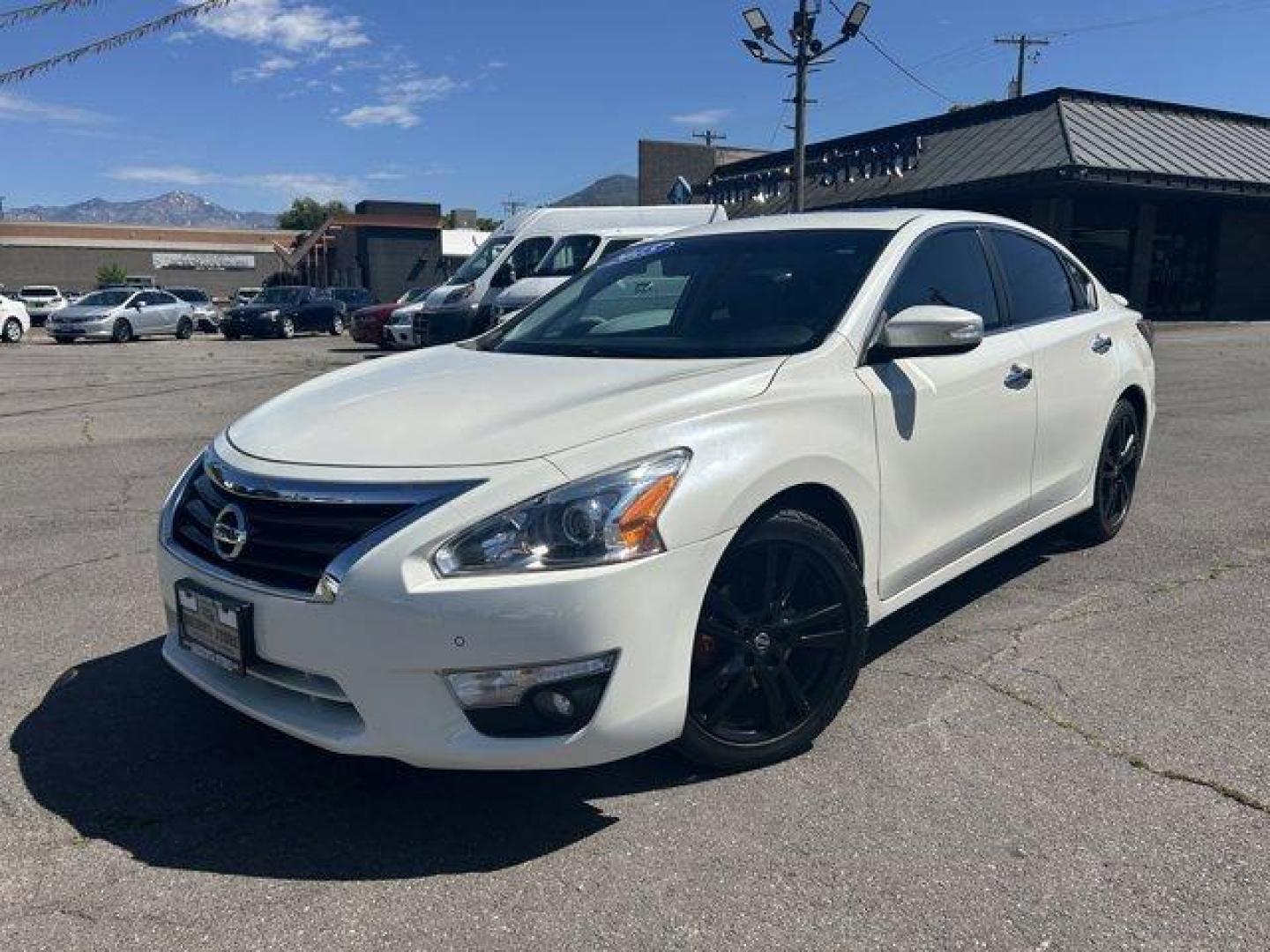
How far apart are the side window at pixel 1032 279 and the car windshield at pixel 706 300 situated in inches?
36.7

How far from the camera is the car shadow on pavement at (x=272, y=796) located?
269cm

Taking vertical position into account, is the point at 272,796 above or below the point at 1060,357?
below

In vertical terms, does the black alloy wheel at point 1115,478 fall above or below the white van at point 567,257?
below

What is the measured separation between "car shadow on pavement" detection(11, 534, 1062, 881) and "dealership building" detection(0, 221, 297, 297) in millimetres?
75676

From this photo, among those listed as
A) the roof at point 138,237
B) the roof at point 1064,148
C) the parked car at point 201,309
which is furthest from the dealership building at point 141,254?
the roof at point 1064,148

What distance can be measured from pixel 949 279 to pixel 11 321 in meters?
29.8

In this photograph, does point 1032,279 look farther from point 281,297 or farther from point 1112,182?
point 281,297

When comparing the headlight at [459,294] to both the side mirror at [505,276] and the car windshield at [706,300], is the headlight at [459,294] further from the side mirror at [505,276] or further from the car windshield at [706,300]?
the car windshield at [706,300]

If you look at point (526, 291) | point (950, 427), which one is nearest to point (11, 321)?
point (526, 291)

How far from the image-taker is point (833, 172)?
103ft

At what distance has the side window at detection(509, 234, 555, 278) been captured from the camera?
707 inches

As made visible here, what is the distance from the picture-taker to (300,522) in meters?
2.71

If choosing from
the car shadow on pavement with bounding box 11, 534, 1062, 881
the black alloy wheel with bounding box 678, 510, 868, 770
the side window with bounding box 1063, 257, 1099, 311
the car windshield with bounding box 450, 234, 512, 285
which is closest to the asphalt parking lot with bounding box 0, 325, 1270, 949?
the car shadow on pavement with bounding box 11, 534, 1062, 881

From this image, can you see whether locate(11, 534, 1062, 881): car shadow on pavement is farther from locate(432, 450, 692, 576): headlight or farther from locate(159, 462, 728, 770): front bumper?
locate(432, 450, 692, 576): headlight
